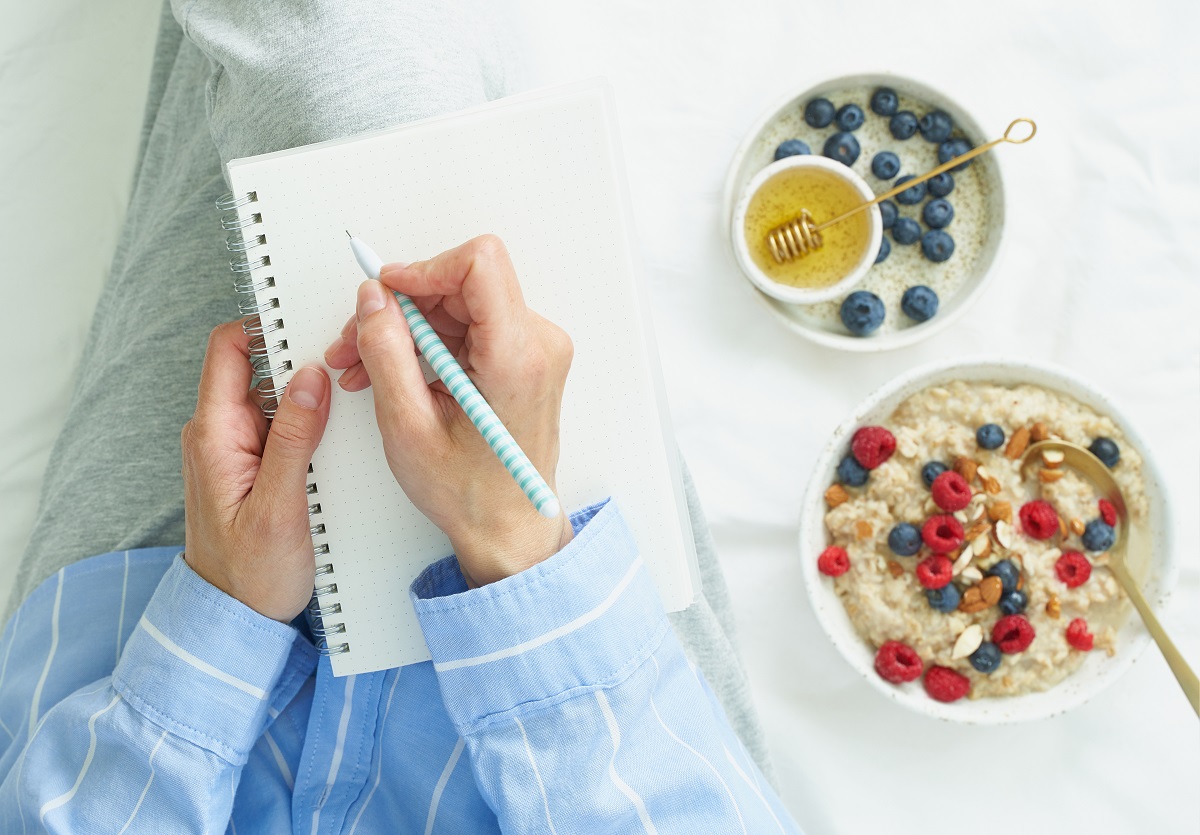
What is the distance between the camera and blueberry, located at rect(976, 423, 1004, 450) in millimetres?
803

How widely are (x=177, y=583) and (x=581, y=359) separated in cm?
32

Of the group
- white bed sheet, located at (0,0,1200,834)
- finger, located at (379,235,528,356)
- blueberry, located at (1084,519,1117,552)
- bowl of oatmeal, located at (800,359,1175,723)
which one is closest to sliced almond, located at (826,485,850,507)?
bowl of oatmeal, located at (800,359,1175,723)

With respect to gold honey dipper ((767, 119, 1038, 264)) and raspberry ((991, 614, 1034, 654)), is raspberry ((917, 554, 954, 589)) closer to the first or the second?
raspberry ((991, 614, 1034, 654))

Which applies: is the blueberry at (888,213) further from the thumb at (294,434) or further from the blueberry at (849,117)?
the thumb at (294,434)

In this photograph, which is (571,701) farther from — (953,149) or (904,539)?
(953,149)

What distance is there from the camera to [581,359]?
0.63m

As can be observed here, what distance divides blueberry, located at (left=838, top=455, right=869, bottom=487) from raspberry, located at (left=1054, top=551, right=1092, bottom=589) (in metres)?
0.19

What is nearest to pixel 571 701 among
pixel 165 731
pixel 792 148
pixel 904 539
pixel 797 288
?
pixel 165 731

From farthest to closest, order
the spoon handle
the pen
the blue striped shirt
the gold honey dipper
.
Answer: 1. the gold honey dipper
2. the spoon handle
3. the blue striped shirt
4. the pen

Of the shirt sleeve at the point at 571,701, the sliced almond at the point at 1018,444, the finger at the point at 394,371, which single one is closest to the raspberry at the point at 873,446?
the sliced almond at the point at 1018,444

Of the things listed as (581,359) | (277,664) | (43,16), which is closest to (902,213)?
(581,359)

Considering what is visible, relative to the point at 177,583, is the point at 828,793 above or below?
below

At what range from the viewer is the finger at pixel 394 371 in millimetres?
505

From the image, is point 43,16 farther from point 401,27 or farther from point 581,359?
point 581,359
